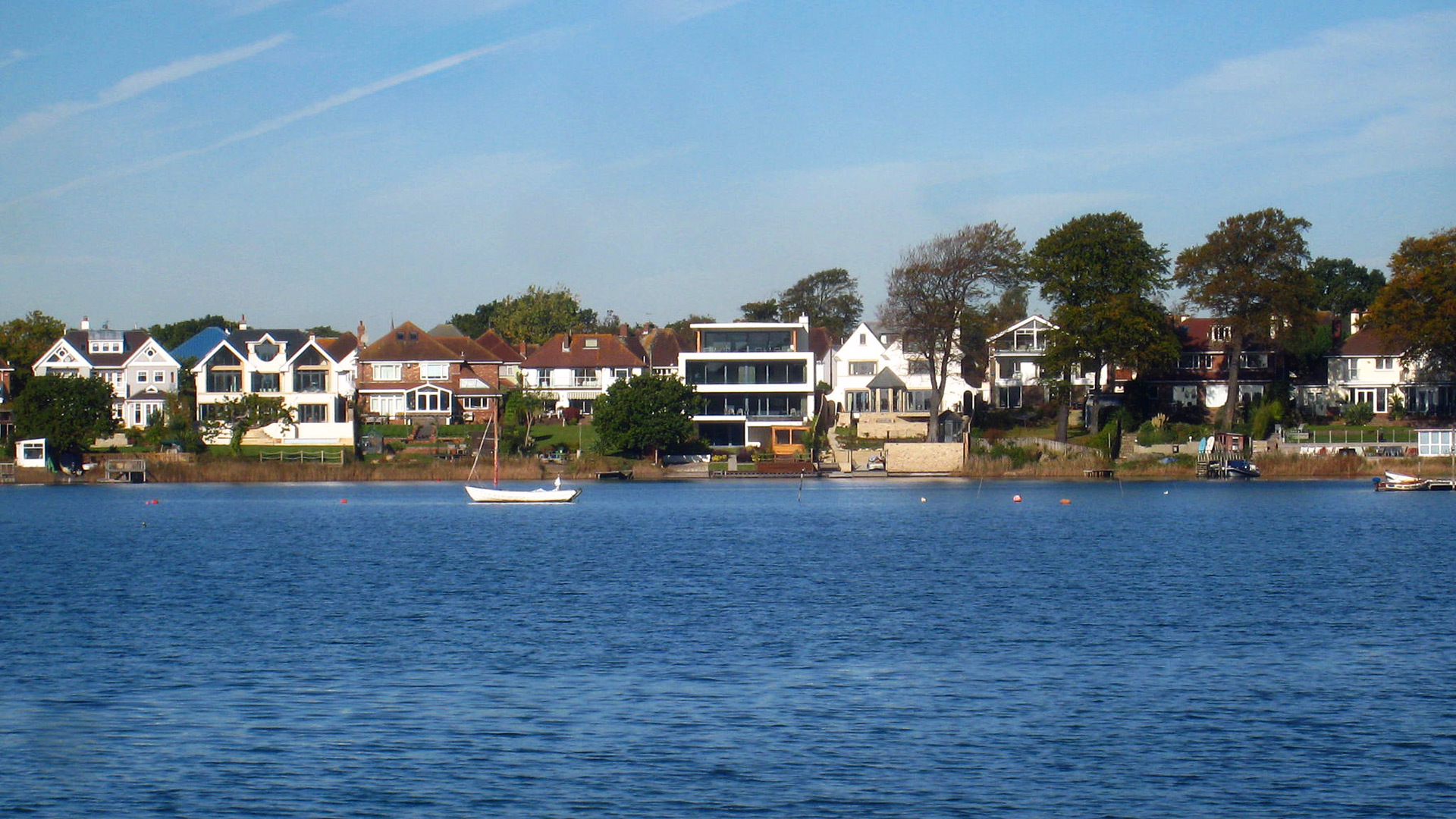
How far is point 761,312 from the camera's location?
139 m

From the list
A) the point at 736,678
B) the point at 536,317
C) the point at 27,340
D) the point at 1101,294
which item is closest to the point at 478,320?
the point at 536,317

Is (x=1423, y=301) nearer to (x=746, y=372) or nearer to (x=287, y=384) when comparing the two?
(x=746, y=372)

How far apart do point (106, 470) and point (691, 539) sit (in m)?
52.1

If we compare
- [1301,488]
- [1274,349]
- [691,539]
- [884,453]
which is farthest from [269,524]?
[1274,349]

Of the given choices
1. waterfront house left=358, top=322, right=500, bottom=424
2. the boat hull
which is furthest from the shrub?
waterfront house left=358, top=322, right=500, bottom=424

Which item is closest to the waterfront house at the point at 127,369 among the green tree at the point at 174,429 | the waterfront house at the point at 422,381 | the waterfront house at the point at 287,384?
the waterfront house at the point at 287,384

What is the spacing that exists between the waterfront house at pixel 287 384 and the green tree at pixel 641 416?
66.7 feet

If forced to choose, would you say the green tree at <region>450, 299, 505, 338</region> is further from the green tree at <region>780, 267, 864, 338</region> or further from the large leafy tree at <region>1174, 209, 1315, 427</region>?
the large leafy tree at <region>1174, 209, 1315, 427</region>

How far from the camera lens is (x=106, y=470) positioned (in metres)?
86.9

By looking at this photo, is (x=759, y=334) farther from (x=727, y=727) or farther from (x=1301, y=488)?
(x=727, y=727)

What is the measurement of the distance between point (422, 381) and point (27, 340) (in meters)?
35.5

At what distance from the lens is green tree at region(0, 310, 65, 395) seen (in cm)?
10550

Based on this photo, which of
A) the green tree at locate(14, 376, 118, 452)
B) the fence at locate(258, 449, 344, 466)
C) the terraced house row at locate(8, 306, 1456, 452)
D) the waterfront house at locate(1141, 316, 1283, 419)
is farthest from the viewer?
the waterfront house at locate(1141, 316, 1283, 419)

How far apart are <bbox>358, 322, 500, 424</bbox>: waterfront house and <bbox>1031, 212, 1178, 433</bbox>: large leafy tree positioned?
3915 centimetres
